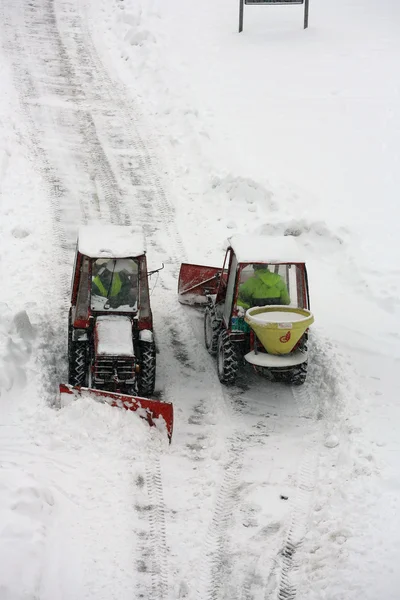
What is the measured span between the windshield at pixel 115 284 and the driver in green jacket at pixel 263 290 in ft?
4.24

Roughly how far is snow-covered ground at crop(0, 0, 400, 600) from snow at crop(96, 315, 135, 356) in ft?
2.22

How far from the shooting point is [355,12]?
24.3 m

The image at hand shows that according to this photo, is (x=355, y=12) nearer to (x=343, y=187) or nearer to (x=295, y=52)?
(x=295, y=52)

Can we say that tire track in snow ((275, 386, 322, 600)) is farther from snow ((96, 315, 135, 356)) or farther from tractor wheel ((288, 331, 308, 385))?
snow ((96, 315, 135, 356))

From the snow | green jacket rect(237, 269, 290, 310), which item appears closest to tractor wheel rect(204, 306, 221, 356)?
green jacket rect(237, 269, 290, 310)

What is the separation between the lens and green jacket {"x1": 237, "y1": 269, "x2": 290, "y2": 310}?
9664 millimetres

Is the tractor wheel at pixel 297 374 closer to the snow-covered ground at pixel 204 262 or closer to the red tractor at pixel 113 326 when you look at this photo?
the snow-covered ground at pixel 204 262

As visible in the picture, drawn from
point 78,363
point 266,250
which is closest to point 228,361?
point 266,250

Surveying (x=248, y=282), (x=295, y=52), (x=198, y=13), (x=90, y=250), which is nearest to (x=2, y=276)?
(x=90, y=250)

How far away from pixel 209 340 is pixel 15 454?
350 cm

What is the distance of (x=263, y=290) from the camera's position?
970cm

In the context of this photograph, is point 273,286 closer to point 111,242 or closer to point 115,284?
point 115,284

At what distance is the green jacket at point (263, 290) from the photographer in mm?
9664

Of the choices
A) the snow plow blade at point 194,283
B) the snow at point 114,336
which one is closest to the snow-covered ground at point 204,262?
the snow plow blade at point 194,283
